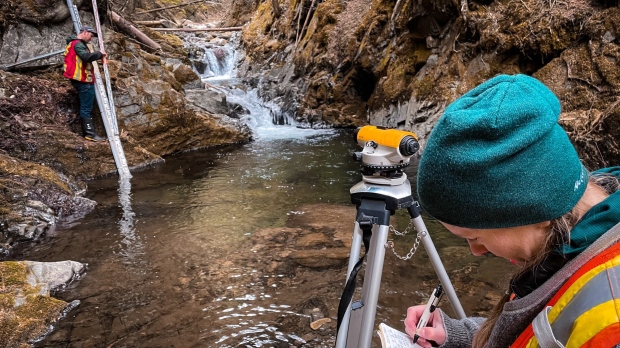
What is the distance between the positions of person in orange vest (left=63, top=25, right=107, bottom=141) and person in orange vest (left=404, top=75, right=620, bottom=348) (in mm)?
7720

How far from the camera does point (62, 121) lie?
7.23 metres

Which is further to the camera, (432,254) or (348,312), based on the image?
(432,254)

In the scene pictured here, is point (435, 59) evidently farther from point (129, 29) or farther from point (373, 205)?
point (129, 29)

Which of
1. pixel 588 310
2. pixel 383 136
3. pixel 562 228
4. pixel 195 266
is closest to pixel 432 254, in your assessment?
pixel 383 136

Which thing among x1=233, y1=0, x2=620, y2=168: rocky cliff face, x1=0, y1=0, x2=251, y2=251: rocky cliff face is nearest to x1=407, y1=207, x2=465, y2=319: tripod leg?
x1=233, y1=0, x2=620, y2=168: rocky cliff face

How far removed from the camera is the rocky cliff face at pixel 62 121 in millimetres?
4977

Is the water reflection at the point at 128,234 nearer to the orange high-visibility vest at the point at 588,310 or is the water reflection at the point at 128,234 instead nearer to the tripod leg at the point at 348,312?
the tripod leg at the point at 348,312

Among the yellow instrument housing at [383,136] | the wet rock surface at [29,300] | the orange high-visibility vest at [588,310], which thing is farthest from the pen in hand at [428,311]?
the wet rock surface at [29,300]

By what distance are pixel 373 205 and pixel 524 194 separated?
75 centimetres

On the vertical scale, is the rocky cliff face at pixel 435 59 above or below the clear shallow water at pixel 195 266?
above

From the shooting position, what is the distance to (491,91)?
0.80m

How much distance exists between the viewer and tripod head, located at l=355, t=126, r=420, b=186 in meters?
1.39

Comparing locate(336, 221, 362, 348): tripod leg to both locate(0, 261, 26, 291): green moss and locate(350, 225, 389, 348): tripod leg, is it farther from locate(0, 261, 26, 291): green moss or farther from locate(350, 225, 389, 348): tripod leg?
locate(0, 261, 26, 291): green moss

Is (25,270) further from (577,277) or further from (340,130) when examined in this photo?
(340,130)
